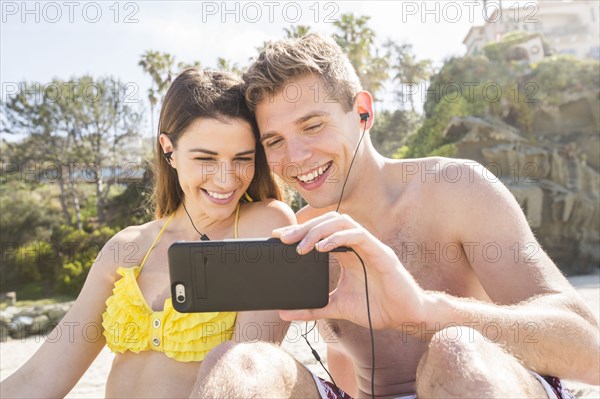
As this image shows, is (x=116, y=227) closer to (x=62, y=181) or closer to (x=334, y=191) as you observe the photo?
(x=62, y=181)

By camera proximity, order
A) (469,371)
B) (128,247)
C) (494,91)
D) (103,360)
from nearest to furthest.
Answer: (469,371) → (128,247) → (103,360) → (494,91)

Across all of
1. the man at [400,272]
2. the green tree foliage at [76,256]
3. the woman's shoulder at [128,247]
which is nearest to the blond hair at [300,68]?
the man at [400,272]

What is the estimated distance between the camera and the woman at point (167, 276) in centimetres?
246

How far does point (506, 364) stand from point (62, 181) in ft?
101

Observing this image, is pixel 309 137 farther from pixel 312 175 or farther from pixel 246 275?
pixel 246 275

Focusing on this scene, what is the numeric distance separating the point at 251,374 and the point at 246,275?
0.41m

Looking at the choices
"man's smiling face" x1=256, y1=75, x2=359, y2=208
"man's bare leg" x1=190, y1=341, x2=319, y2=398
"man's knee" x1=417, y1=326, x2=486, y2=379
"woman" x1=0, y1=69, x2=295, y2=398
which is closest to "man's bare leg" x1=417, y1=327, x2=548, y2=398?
"man's knee" x1=417, y1=326, x2=486, y2=379

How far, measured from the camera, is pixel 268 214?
8.96 feet

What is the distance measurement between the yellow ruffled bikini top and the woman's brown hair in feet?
2.04

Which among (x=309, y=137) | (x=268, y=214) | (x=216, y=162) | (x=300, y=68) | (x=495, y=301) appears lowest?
(x=495, y=301)

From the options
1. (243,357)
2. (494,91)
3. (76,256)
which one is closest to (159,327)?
(243,357)

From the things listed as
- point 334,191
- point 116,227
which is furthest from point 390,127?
point 334,191

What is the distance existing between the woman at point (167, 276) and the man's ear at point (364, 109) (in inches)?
23.9

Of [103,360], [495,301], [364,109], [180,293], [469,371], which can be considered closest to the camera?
[469,371]
